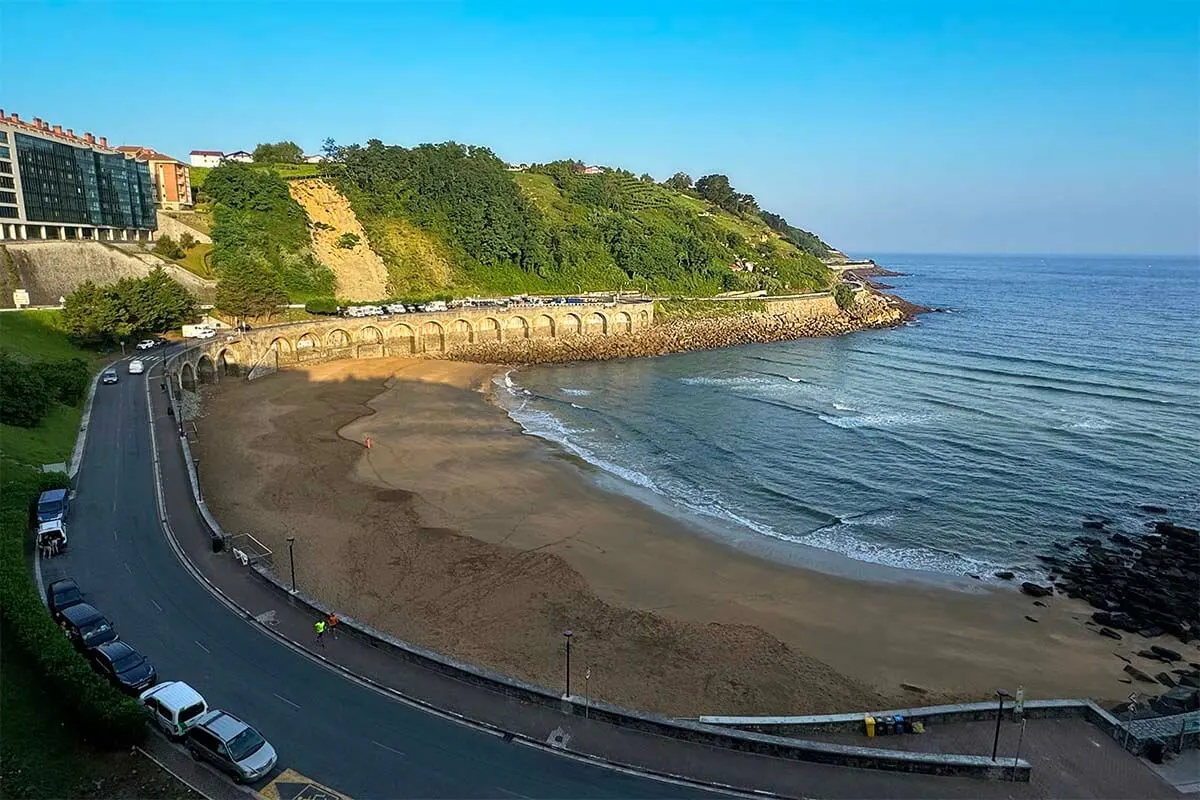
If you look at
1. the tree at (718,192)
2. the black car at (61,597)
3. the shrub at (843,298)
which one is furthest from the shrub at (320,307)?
the tree at (718,192)

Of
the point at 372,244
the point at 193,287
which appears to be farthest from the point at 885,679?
the point at 372,244

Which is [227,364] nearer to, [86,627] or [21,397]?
[21,397]

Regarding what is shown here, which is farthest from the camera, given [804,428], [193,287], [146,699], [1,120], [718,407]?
[193,287]

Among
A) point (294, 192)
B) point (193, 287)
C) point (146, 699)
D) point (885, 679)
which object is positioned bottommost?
point (885, 679)

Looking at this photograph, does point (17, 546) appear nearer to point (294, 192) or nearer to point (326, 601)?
point (326, 601)

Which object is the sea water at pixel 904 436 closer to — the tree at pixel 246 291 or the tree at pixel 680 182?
the tree at pixel 246 291

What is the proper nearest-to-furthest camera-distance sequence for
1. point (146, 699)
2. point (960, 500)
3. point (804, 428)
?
point (146, 699), point (960, 500), point (804, 428)
